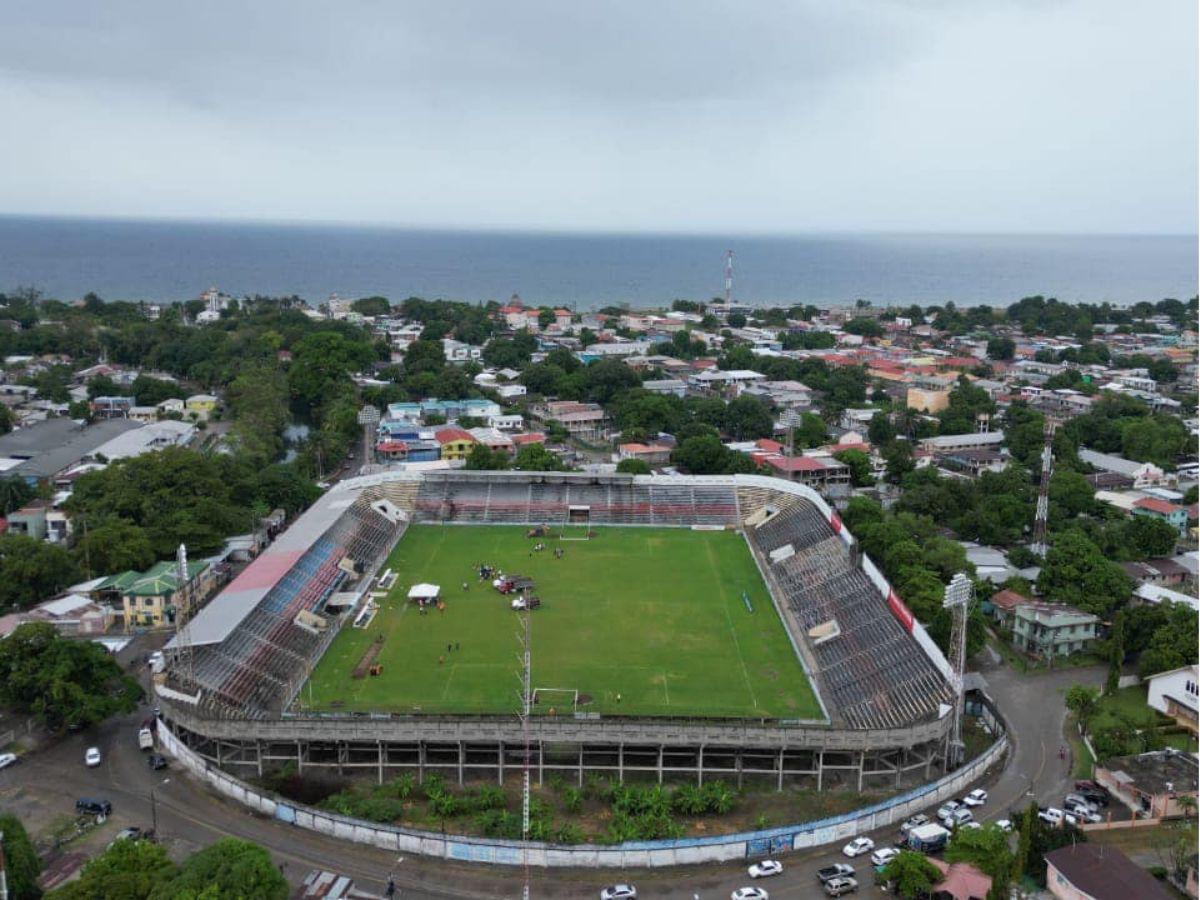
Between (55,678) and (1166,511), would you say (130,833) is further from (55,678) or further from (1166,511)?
(1166,511)

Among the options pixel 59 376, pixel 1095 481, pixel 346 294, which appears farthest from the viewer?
pixel 346 294

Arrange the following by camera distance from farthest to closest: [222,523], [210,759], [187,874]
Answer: [222,523] → [210,759] → [187,874]

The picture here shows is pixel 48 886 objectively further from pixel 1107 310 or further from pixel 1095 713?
pixel 1107 310

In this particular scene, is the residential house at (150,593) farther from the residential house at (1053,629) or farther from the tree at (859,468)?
the tree at (859,468)

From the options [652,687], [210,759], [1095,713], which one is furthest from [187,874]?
[1095,713]

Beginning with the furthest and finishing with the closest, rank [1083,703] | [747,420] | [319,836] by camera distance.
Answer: [747,420] → [1083,703] → [319,836]

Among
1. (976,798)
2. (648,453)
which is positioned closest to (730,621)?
(976,798)

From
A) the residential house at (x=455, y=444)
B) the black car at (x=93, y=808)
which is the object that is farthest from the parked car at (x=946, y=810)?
the residential house at (x=455, y=444)
